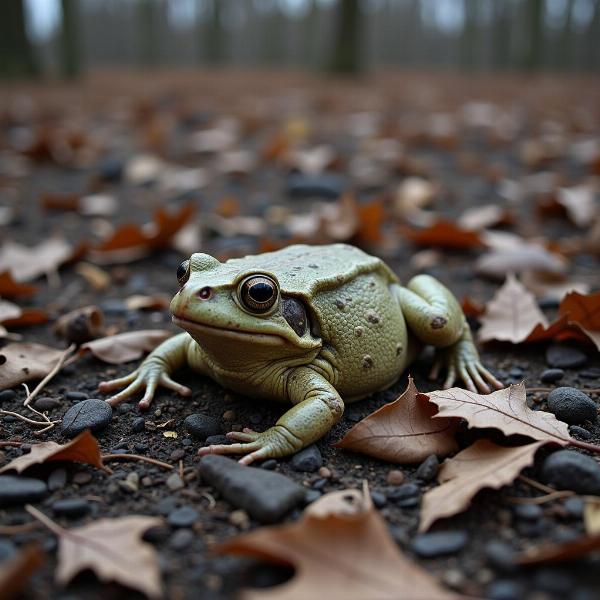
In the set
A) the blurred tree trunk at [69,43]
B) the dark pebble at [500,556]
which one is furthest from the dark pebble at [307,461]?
the blurred tree trunk at [69,43]

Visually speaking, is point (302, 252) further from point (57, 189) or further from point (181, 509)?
point (57, 189)

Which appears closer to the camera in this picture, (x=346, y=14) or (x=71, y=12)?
(x=346, y=14)

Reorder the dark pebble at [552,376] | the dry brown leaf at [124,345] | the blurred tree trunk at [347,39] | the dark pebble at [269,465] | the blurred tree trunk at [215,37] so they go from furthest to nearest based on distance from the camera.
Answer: the blurred tree trunk at [215,37], the blurred tree trunk at [347,39], the dry brown leaf at [124,345], the dark pebble at [552,376], the dark pebble at [269,465]

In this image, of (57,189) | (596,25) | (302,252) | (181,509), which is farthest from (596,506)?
(596,25)

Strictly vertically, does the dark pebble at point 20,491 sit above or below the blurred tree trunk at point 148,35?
below

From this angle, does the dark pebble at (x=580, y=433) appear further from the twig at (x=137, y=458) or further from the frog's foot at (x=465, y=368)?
the twig at (x=137, y=458)
